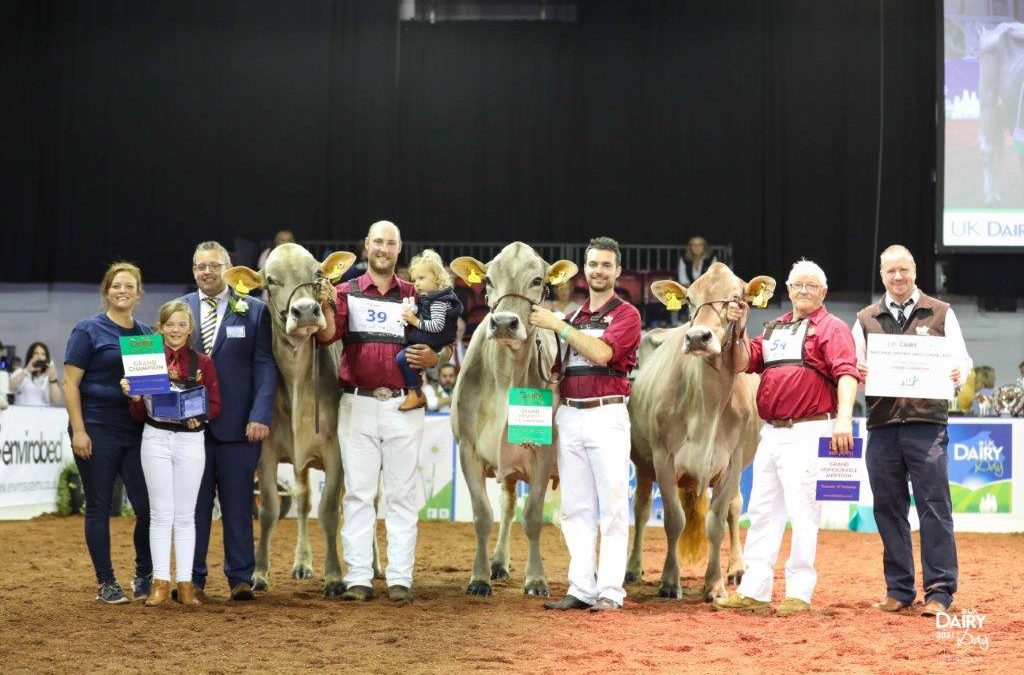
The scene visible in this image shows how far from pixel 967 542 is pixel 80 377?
804 centimetres

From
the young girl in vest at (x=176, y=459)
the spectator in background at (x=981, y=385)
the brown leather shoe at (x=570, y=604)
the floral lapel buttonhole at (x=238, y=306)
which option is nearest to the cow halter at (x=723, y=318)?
the brown leather shoe at (x=570, y=604)

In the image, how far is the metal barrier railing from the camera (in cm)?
1728

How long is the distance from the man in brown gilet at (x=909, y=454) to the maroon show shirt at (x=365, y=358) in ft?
8.04

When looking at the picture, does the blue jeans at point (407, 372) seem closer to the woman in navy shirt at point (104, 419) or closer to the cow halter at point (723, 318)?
the woman in navy shirt at point (104, 419)

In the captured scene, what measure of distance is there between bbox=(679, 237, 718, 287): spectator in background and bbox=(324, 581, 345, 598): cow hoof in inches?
395

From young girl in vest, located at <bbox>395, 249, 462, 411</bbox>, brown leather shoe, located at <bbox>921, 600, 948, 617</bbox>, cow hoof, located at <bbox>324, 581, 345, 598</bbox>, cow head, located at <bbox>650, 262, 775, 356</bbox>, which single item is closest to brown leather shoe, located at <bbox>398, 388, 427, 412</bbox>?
young girl in vest, located at <bbox>395, 249, 462, 411</bbox>

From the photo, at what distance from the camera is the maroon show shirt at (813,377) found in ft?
20.1

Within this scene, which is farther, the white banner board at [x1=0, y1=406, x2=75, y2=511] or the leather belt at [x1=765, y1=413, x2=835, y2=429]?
the white banner board at [x1=0, y1=406, x2=75, y2=511]

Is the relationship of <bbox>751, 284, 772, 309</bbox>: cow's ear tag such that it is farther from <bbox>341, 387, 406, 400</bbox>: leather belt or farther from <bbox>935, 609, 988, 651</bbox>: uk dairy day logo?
<bbox>341, 387, 406, 400</bbox>: leather belt

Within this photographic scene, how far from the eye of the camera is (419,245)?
1762 centimetres

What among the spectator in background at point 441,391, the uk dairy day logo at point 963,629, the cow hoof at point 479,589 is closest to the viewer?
the uk dairy day logo at point 963,629

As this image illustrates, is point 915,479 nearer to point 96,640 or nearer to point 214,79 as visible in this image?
point 96,640

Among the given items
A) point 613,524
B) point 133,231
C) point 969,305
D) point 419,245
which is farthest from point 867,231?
point 613,524

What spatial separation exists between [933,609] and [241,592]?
362 centimetres
